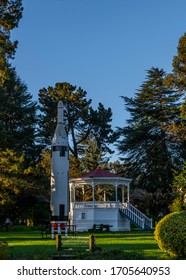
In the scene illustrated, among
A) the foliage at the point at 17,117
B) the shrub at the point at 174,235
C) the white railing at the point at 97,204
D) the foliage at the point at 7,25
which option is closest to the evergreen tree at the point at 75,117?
the foliage at the point at 17,117

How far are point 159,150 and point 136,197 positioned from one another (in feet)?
18.3

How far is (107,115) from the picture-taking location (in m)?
61.4

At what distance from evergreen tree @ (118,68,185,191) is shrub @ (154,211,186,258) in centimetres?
3561

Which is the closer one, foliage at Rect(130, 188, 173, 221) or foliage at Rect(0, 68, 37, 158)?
foliage at Rect(130, 188, 173, 221)

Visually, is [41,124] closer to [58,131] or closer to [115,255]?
[58,131]

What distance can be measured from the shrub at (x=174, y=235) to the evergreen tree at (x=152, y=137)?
3561 cm

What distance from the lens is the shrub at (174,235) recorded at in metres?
15.5

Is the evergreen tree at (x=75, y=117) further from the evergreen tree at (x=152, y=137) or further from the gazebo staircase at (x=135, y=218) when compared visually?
the gazebo staircase at (x=135, y=218)

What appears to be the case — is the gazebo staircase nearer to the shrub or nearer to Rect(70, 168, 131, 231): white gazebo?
Rect(70, 168, 131, 231): white gazebo

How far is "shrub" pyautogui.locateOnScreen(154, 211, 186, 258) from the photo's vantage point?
15.5 meters

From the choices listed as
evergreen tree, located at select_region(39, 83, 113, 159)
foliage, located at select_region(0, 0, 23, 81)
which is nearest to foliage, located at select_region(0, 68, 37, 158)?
evergreen tree, located at select_region(39, 83, 113, 159)

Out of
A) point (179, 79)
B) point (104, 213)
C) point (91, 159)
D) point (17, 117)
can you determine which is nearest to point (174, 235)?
point (104, 213)
